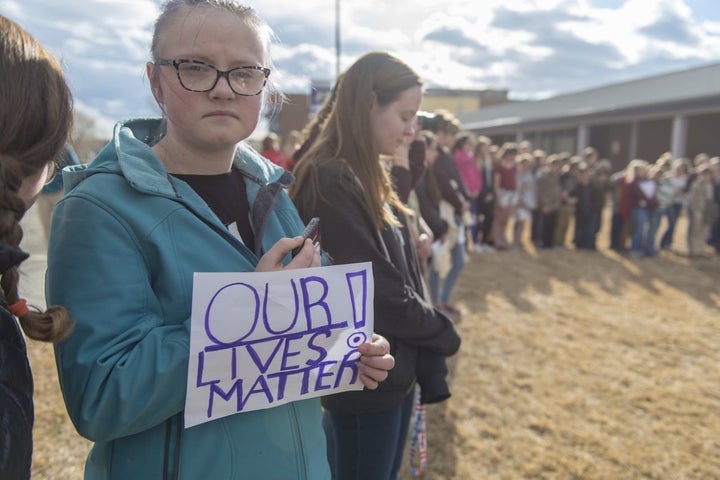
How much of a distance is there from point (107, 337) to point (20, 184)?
0.99ft

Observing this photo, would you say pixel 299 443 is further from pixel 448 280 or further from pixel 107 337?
pixel 448 280

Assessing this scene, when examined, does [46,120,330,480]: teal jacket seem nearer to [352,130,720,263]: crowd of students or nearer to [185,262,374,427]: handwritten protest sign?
Answer: [185,262,374,427]: handwritten protest sign

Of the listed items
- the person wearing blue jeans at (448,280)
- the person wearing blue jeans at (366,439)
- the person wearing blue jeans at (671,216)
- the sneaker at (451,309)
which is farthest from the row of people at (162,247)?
the person wearing blue jeans at (671,216)

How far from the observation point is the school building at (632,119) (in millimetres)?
19156

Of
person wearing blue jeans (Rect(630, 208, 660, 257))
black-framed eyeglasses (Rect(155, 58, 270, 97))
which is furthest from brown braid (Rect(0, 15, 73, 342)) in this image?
person wearing blue jeans (Rect(630, 208, 660, 257))

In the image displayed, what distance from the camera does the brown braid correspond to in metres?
0.90

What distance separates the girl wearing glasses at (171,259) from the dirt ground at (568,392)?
203 centimetres

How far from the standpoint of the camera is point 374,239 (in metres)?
1.74

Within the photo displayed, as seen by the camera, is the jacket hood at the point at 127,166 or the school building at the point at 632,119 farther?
the school building at the point at 632,119

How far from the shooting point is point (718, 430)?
3.51 metres

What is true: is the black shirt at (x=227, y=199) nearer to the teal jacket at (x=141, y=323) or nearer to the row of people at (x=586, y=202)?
the teal jacket at (x=141, y=323)

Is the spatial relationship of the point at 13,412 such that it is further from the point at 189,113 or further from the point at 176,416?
the point at 189,113

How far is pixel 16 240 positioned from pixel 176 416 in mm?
442

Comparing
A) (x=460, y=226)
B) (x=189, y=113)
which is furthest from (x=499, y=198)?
(x=189, y=113)
